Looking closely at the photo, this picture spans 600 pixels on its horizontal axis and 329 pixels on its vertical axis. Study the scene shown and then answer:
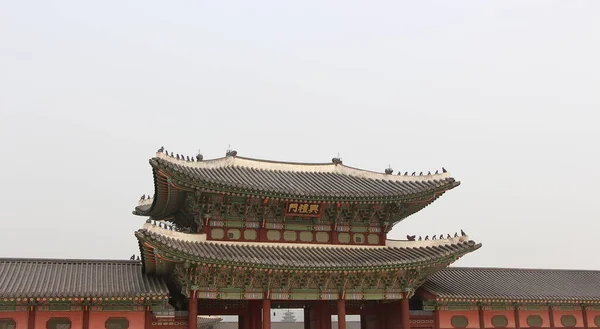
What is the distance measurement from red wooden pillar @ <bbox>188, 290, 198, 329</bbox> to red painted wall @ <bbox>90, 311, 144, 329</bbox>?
1.82 m

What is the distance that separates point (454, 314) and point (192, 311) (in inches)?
482

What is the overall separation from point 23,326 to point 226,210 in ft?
28.8

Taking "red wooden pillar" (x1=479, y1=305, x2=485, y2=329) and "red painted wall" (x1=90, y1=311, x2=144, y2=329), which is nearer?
"red painted wall" (x1=90, y1=311, x2=144, y2=329)

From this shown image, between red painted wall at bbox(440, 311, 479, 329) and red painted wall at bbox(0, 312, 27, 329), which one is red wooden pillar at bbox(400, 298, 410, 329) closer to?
red painted wall at bbox(440, 311, 479, 329)

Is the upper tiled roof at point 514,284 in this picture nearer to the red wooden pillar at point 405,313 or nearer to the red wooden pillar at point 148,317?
the red wooden pillar at point 405,313

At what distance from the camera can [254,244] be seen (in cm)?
2438

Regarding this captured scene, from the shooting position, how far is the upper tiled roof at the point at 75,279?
66.4 feet

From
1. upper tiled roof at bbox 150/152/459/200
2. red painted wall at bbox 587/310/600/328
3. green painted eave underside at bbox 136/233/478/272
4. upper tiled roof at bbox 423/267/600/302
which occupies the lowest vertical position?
→ red painted wall at bbox 587/310/600/328

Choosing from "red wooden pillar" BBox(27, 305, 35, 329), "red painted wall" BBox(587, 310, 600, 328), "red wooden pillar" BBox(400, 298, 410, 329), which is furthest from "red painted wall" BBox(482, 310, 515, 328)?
"red wooden pillar" BBox(27, 305, 35, 329)

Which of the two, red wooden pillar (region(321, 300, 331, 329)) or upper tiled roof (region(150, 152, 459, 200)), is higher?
upper tiled roof (region(150, 152, 459, 200))

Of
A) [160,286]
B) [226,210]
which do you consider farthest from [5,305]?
[226,210]

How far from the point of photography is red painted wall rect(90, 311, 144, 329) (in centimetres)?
2114

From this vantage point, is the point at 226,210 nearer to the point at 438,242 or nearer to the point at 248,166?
the point at 248,166

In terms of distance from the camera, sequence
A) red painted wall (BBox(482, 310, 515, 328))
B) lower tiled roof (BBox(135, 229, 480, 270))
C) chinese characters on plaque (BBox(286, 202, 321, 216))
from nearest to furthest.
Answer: lower tiled roof (BBox(135, 229, 480, 270)) < chinese characters on plaque (BBox(286, 202, 321, 216)) < red painted wall (BBox(482, 310, 515, 328))
